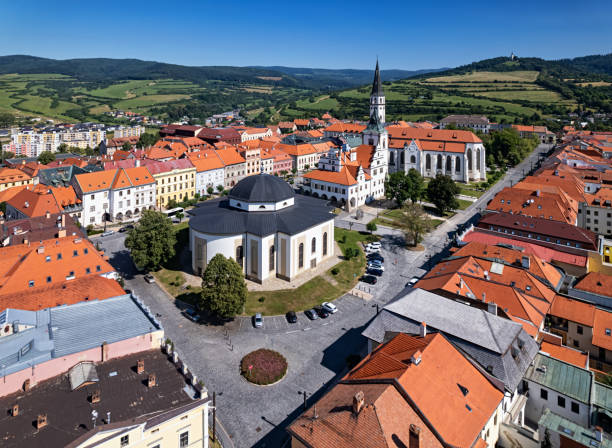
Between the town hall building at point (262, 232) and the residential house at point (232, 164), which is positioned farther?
the residential house at point (232, 164)

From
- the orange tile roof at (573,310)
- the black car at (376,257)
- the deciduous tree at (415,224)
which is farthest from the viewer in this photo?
the deciduous tree at (415,224)

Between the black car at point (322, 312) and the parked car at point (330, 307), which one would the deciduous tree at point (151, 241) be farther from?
the parked car at point (330, 307)

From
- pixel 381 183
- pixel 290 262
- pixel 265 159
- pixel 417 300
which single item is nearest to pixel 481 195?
pixel 381 183

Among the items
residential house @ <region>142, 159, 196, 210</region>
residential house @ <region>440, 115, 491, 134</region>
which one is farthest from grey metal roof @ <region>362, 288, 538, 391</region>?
residential house @ <region>440, 115, 491, 134</region>

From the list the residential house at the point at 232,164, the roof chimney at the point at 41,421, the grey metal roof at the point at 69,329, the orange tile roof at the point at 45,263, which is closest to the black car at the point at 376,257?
the orange tile roof at the point at 45,263

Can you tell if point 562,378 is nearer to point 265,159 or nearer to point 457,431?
point 457,431

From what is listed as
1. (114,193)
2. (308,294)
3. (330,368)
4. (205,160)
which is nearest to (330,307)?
(308,294)

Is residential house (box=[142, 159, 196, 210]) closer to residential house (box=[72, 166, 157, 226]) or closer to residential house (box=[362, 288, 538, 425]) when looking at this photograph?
residential house (box=[72, 166, 157, 226])
